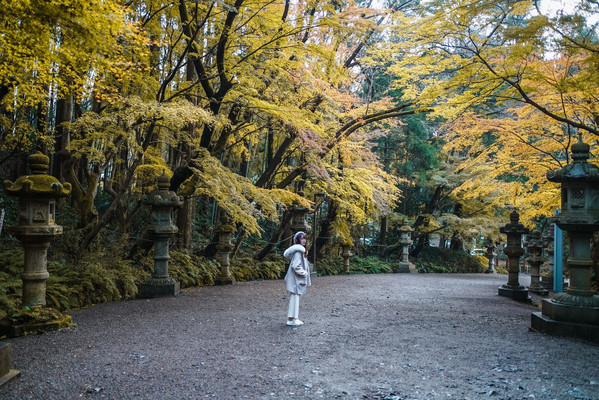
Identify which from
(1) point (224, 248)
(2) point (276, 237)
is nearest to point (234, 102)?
(1) point (224, 248)

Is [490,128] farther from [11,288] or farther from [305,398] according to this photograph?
[11,288]

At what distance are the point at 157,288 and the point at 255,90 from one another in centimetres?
443

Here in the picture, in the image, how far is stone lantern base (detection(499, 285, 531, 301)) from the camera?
9.12 metres

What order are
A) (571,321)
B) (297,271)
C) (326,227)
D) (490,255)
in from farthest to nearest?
(490,255) < (326,227) < (297,271) < (571,321)

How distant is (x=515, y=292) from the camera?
364 inches

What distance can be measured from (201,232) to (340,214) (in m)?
5.00

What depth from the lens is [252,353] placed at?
4.38 m

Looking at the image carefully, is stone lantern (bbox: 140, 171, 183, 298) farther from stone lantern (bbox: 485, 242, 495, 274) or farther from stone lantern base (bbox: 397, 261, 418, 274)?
stone lantern (bbox: 485, 242, 495, 274)

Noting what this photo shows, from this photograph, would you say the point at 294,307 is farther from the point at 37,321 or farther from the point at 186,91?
the point at 186,91

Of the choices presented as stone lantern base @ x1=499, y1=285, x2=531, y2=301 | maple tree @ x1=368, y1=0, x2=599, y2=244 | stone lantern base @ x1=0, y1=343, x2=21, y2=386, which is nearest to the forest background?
maple tree @ x1=368, y1=0, x2=599, y2=244

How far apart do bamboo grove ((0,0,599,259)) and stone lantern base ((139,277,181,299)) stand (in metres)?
1.64

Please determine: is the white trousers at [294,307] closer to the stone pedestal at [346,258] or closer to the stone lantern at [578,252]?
the stone lantern at [578,252]

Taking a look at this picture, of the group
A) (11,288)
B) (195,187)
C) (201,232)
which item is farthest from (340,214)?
(11,288)

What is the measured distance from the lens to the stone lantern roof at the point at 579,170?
5363mm
